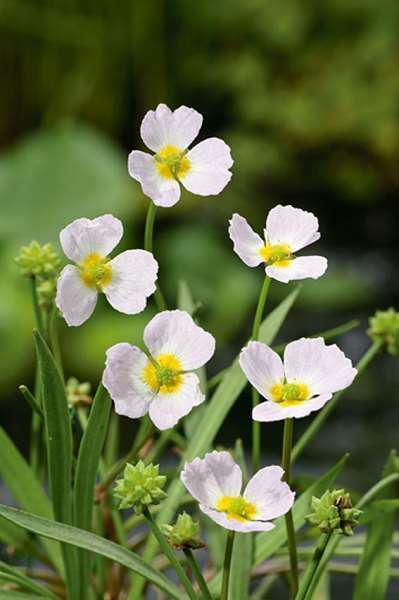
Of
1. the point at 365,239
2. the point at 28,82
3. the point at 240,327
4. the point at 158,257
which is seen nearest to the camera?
the point at 240,327

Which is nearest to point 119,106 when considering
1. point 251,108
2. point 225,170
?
point 251,108

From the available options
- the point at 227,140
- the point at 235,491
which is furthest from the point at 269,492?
the point at 227,140

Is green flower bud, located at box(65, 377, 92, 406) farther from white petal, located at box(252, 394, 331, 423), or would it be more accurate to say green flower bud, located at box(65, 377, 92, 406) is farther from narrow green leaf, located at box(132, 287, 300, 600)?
white petal, located at box(252, 394, 331, 423)

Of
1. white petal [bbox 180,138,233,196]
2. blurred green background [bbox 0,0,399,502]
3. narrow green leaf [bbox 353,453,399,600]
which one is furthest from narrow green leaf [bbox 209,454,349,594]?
blurred green background [bbox 0,0,399,502]

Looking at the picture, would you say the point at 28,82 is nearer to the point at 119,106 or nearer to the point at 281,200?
the point at 119,106

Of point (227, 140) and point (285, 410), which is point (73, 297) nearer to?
point (285, 410)

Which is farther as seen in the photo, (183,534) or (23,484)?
(23,484)

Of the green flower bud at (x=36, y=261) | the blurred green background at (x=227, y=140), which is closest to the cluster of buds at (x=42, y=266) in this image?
the green flower bud at (x=36, y=261)
